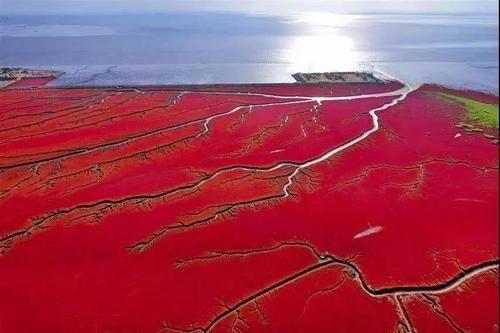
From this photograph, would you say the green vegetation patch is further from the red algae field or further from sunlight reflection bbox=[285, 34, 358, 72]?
sunlight reflection bbox=[285, 34, 358, 72]

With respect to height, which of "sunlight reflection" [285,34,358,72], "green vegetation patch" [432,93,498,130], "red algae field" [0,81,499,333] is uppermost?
"sunlight reflection" [285,34,358,72]

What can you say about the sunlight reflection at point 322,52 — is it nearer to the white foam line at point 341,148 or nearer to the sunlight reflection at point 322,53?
the sunlight reflection at point 322,53

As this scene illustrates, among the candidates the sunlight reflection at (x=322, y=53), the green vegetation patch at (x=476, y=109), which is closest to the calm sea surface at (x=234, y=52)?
the sunlight reflection at (x=322, y=53)

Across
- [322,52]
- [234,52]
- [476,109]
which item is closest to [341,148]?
[476,109]

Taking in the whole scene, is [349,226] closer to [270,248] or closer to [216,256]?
[270,248]

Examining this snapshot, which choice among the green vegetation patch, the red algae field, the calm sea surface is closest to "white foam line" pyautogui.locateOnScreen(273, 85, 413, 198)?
the red algae field

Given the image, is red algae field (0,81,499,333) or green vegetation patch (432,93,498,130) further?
green vegetation patch (432,93,498,130)

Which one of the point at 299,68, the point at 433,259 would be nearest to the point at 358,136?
the point at 433,259
